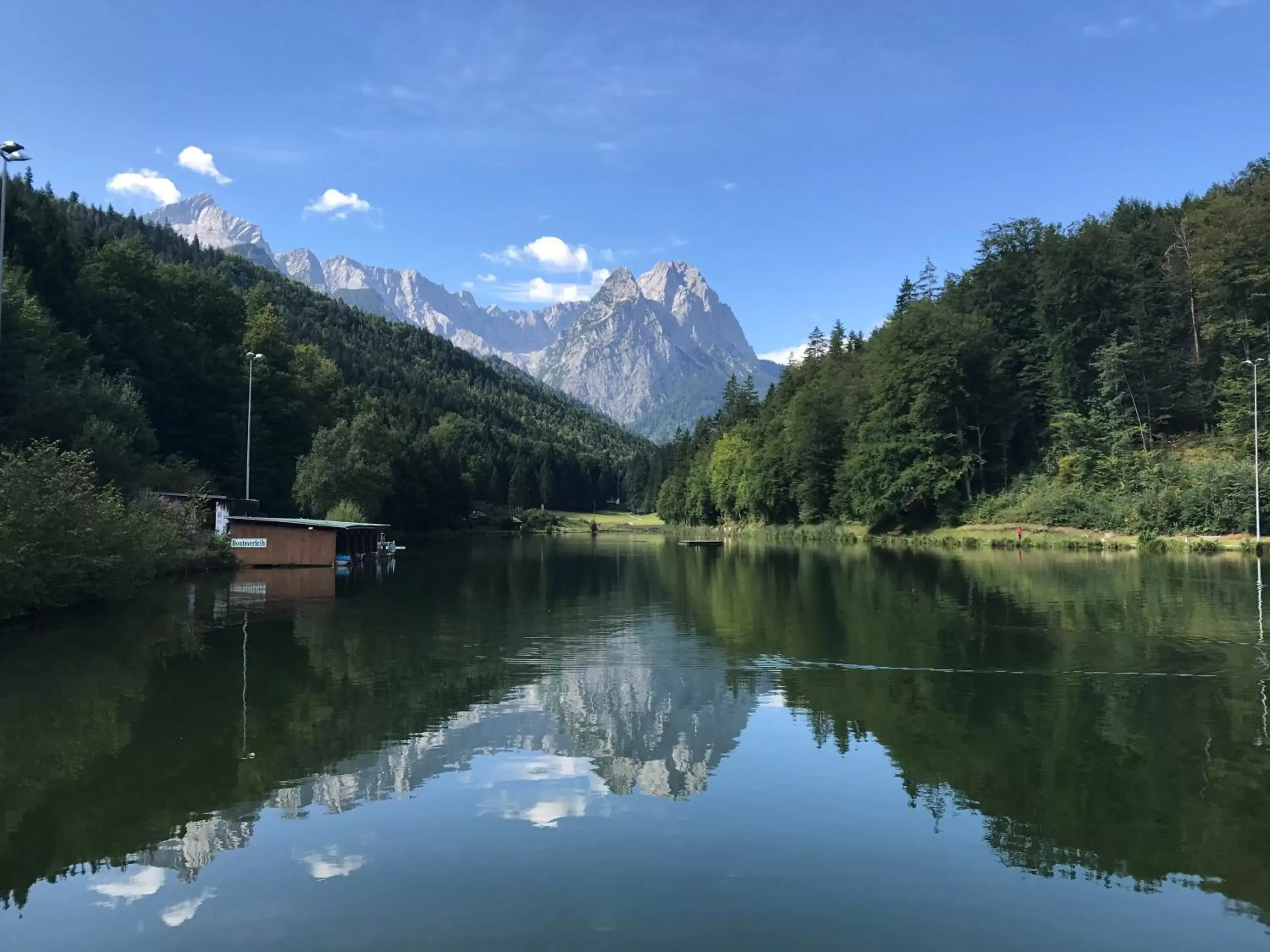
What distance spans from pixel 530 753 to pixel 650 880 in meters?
4.39

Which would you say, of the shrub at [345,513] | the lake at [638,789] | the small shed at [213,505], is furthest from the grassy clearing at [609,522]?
the lake at [638,789]

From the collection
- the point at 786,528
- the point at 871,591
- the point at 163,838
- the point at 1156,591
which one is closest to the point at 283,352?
the point at 786,528

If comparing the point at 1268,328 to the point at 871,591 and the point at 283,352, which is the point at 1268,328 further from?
the point at 283,352

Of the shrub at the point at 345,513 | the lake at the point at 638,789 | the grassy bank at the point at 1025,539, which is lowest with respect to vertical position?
the lake at the point at 638,789

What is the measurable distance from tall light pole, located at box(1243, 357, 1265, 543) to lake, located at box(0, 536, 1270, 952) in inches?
1322

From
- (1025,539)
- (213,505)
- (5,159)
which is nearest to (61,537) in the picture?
(5,159)

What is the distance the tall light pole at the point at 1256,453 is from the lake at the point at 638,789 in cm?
3358

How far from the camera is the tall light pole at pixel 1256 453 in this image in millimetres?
49125

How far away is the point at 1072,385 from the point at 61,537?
237 ft

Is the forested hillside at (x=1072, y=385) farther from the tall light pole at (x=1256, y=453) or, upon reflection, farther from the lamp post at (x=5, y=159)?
the lamp post at (x=5, y=159)

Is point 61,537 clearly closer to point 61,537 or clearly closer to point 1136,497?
point 61,537

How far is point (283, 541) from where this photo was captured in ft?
152

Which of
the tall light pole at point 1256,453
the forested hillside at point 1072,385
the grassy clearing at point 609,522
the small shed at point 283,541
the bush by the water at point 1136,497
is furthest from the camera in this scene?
the grassy clearing at point 609,522

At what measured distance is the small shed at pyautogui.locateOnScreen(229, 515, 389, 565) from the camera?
45.8 m
